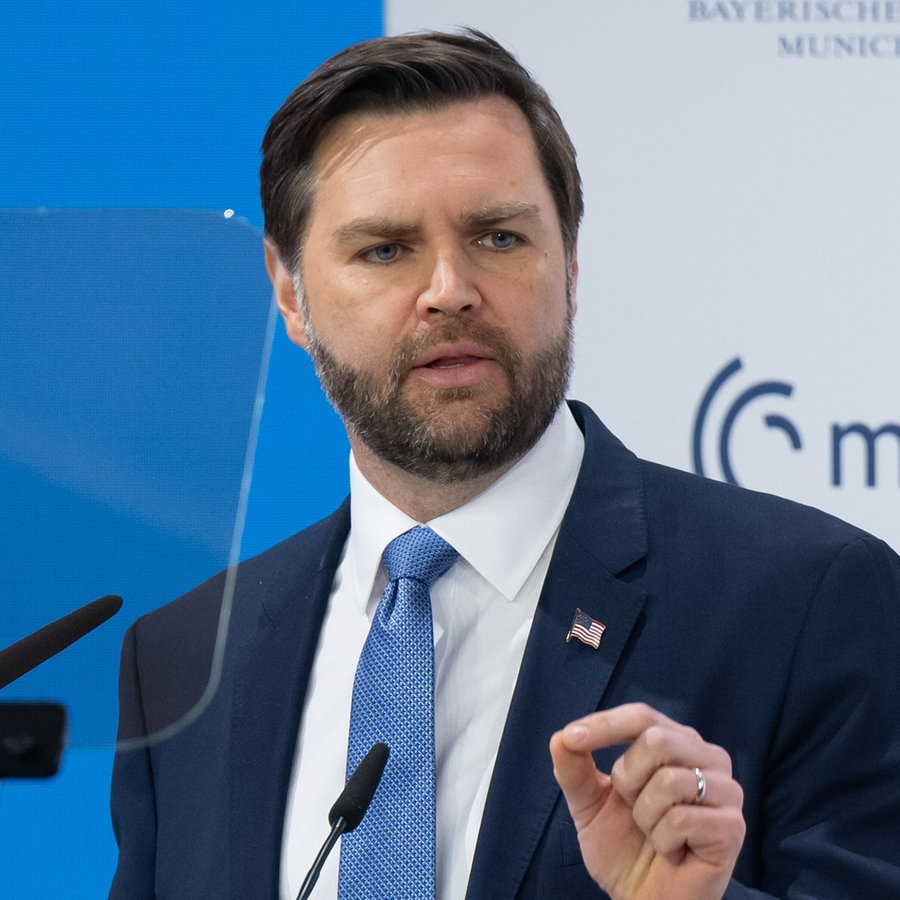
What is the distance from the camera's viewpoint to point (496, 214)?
183cm

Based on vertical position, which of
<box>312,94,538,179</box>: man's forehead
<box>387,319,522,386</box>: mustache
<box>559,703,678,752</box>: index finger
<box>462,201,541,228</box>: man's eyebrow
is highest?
<box>312,94,538,179</box>: man's forehead

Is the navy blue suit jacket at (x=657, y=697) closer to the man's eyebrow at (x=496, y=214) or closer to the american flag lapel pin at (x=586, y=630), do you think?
the american flag lapel pin at (x=586, y=630)

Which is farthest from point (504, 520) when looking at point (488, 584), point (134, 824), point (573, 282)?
point (134, 824)

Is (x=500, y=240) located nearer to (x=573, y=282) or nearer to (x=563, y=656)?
Answer: (x=573, y=282)

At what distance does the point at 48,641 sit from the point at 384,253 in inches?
37.9

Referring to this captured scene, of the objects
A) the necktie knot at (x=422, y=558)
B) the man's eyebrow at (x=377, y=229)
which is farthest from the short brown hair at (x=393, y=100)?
the necktie knot at (x=422, y=558)

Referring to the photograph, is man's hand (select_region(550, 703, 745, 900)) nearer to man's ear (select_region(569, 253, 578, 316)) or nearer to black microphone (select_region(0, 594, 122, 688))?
black microphone (select_region(0, 594, 122, 688))

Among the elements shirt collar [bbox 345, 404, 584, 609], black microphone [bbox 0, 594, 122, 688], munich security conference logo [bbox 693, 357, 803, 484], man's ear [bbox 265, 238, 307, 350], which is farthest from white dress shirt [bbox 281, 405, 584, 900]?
black microphone [bbox 0, 594, 122, 688]

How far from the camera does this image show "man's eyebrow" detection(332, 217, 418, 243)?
5.97ft

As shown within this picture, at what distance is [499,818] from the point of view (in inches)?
62.2

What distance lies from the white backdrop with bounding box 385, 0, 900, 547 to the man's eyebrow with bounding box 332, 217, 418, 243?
627 mm

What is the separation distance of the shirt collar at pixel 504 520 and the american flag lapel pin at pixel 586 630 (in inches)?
4.6

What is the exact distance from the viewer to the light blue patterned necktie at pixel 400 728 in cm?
160

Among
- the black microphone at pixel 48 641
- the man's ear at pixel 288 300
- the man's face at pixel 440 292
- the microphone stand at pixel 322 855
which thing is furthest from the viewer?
the man's ear at pixel 288 300
